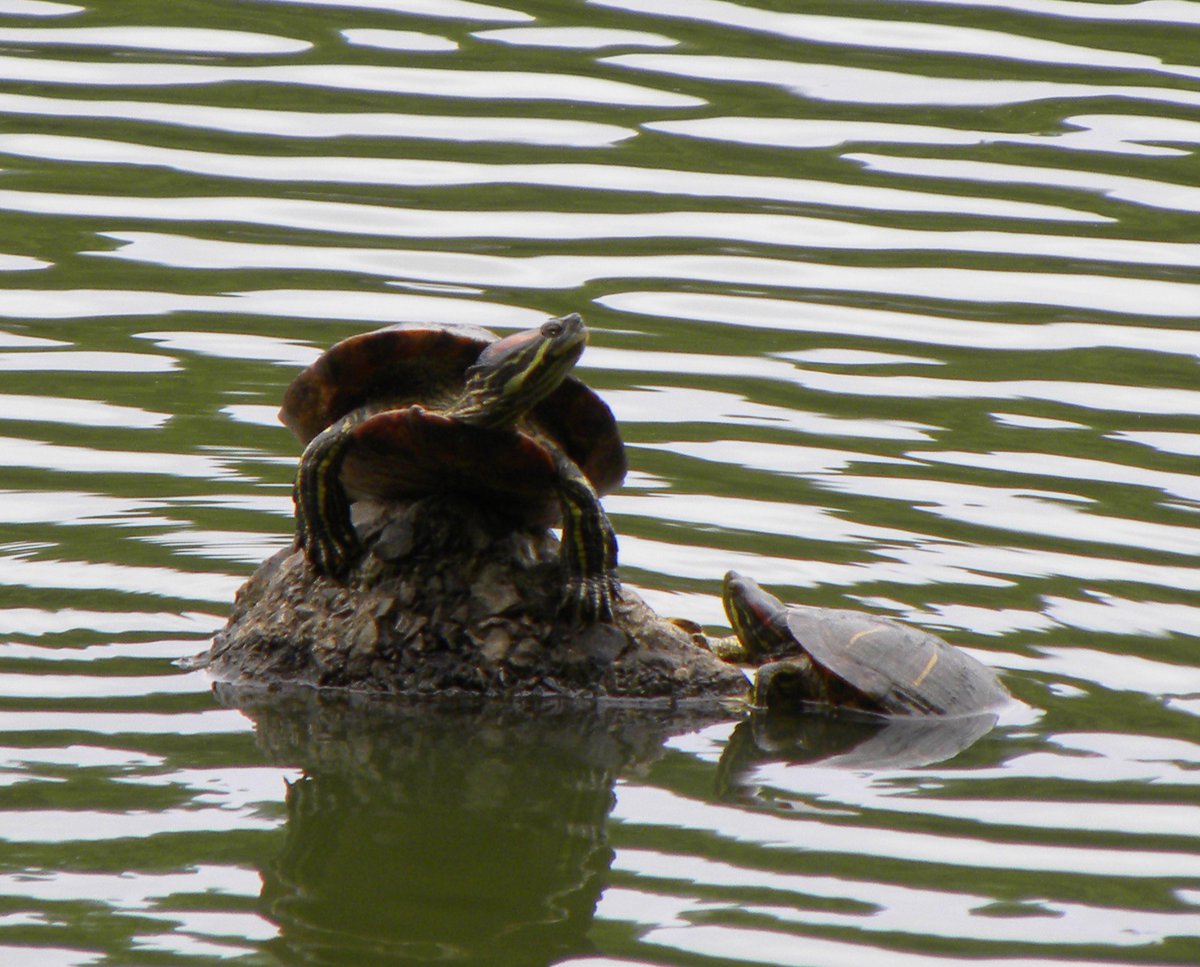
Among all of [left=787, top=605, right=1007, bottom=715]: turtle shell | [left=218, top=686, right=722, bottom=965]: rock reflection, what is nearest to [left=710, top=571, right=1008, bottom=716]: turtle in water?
[left=787, top=605, right=1007, bottom=715]: turtle shell

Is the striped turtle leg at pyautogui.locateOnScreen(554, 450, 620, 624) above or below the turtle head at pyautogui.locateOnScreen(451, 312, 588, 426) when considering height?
below

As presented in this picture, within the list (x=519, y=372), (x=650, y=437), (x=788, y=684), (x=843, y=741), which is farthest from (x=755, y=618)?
(x=650, y=437)

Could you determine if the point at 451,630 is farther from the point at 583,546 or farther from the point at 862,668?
the point at 862,668

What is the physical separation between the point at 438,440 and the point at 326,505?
0.43 metres

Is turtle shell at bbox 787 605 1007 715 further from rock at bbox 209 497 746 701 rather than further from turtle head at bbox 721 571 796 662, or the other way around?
rock at bbox 209 497 746 701

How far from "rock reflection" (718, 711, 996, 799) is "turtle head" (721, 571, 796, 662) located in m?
0.26

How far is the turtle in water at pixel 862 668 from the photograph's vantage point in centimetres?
576

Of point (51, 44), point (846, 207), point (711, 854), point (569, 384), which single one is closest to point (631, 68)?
point (846, 207)

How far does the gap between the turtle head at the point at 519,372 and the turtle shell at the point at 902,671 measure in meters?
1.07

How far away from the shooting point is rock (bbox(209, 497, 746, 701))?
5738mm

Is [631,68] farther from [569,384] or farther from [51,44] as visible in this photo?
[569,384]

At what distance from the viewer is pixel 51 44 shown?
12.7 m

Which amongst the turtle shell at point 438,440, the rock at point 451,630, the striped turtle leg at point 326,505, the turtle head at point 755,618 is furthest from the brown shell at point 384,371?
the turtle head at point 755,618

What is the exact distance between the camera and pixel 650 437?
27.5 ft
